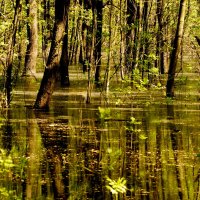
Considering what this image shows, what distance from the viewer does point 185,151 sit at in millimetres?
10844

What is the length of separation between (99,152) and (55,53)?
578 centimetres

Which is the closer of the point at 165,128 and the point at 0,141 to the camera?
the point at 0,141

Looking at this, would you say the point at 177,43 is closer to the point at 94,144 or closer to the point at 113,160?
the point at 94,144

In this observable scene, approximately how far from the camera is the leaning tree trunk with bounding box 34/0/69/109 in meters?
15.4

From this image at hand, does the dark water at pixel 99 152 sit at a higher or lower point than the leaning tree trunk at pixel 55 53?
lower

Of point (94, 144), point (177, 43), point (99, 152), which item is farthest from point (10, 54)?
point (177, 43)

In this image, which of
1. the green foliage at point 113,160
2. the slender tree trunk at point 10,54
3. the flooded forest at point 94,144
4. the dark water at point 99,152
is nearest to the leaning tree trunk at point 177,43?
the flooded forest at point 94,144

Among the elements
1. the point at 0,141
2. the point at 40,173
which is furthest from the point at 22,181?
the point at 0,141

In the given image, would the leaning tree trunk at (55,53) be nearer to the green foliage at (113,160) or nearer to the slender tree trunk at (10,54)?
the slender tree trunk at (10,54)

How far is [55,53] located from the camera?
51.5 ft

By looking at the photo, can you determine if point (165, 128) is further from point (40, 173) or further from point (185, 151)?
point (40, 173)

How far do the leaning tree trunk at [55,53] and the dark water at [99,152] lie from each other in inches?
23.6

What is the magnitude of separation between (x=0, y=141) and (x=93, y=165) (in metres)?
2.68

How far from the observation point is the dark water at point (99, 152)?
776 centimetres
